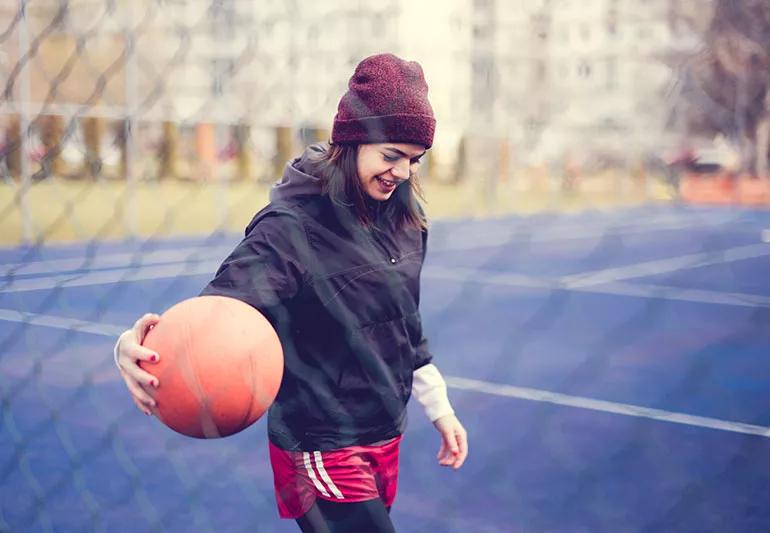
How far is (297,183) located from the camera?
2059 mm

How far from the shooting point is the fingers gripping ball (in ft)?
5.92

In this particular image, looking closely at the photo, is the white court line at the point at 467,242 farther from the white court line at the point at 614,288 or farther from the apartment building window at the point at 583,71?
the apartment building window at the point at 583,71

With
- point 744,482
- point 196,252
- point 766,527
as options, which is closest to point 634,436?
point 744,482

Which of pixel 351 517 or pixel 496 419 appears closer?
pixel 351 517

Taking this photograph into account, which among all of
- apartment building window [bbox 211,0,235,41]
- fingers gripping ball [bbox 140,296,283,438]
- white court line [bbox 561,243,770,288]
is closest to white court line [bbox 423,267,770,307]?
white court line [bbox 561,243,770,288]

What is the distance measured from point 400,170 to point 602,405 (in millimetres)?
2876

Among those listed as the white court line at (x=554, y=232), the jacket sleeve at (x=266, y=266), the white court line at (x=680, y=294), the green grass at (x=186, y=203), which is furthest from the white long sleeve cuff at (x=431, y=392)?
the white court line at (x=554, y=232)

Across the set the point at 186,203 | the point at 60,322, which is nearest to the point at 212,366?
the point at 60,322

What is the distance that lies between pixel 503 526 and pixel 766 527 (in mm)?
802

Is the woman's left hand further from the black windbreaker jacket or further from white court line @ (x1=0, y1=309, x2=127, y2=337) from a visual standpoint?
white court line @ (x1=0, y1=309, x2=127, y2=337)

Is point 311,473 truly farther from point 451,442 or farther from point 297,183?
point 297,183

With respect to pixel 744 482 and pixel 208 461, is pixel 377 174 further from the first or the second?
pixel 744 482

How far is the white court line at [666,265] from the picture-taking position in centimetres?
942

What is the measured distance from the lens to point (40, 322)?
243 inches
